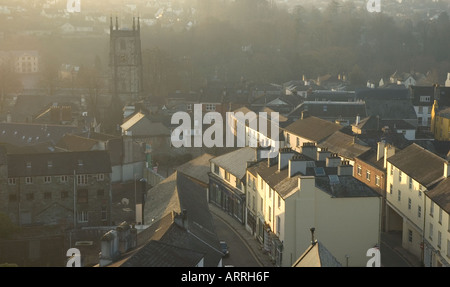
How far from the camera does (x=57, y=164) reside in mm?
25219

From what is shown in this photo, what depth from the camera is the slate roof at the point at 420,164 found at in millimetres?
21047

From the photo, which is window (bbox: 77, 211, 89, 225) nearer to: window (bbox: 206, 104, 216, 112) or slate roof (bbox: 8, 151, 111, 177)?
slate roof (bbox: 8, 151, 111, 177)

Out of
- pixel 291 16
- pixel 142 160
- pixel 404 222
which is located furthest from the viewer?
pixel 291 16

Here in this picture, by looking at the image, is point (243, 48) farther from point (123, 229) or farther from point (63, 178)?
point (123, 229)

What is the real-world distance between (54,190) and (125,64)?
1211 inches

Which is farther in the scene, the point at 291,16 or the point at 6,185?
the point at 291,16

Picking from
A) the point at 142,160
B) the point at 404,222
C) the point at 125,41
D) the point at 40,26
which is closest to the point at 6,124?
the point at 142,160

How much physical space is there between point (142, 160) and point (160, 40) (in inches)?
1864

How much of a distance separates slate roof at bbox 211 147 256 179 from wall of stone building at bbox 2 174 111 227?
4.75 m

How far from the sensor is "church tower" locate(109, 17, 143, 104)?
54.5 m

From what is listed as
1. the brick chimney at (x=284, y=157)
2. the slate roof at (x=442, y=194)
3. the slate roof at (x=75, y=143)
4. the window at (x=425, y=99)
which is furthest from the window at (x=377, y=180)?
the window at (x=425, y=99)

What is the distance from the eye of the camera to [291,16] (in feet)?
298

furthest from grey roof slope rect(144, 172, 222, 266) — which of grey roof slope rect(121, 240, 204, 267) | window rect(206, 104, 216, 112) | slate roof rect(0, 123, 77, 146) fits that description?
window rect(206, 104, 216, 112)

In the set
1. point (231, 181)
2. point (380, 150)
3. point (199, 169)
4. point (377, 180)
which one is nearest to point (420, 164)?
point (377, 180)
